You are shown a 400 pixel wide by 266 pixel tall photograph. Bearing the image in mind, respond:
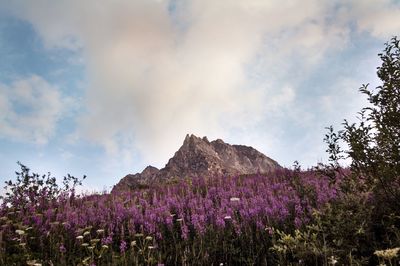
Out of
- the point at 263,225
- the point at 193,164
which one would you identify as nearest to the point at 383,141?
the point at 263,225

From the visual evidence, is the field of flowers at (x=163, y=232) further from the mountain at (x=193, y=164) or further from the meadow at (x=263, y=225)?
the mountain at (x=193, y=164)

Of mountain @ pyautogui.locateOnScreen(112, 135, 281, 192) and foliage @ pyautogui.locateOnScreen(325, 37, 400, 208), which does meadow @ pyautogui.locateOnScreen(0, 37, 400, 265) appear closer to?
foliage @ pyautogui.locateOnScreen(325, 37, 400, 208)

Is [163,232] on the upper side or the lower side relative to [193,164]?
lower

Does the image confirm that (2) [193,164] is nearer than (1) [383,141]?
No

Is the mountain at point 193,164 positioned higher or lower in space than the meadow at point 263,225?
higher

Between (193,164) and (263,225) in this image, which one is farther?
(193,164)

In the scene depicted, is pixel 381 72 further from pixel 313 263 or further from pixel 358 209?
pixel 313 263

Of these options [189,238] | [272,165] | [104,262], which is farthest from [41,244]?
[272,165]

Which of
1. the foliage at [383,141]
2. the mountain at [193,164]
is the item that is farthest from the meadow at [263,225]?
the mountain at [193,164]

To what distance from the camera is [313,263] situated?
6160 mm

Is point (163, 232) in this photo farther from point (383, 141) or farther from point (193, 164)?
point (193, 164)

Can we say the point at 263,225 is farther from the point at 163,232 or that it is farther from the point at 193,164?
the point at 193,164

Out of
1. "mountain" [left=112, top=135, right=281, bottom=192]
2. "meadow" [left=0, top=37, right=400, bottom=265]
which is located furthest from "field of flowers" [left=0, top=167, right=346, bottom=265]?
"mountain" [left=112, top=135, right=281, bottom=192]

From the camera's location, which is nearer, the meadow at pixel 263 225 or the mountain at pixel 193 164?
the meadow at pixel 263 225
